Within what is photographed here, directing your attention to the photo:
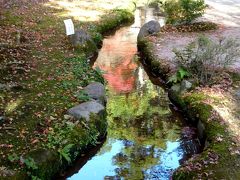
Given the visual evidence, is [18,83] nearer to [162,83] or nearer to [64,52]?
[64,52]

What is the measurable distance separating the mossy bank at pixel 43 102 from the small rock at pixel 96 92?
64 mm

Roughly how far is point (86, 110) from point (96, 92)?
163 cm

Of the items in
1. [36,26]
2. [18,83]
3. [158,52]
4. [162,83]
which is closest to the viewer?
[18,83]

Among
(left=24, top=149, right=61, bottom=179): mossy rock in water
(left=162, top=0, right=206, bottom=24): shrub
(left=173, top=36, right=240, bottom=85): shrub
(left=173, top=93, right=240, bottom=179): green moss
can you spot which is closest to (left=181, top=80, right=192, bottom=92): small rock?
(left=173, top=36, right=240, bottom=85): shrub

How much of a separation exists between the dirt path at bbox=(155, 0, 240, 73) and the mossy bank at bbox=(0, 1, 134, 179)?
3.49 m

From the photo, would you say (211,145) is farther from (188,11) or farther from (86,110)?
(188,11)

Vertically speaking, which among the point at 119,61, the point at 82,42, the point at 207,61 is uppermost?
the point at 207,61

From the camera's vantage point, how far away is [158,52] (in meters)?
19.6

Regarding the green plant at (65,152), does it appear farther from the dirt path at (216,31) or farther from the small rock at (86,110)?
the dirt path at (216,31)

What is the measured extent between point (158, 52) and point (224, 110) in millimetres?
7000

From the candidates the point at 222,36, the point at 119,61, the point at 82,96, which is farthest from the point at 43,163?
the point at 222,36

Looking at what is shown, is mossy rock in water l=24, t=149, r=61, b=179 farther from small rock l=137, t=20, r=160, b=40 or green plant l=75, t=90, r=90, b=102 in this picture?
small rock l=137, t=20, r=160, b=40

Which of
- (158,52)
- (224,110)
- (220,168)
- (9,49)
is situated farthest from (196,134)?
(9,49)

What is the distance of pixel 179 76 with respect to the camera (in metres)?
15.8
